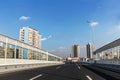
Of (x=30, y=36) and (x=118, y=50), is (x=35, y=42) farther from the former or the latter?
(x=118, y=50)

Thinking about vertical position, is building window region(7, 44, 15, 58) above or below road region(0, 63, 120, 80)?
above

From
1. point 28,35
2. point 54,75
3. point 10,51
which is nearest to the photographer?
point 54,75

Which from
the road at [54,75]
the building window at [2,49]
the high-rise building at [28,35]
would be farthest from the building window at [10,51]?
the high-rise building at [28,35]

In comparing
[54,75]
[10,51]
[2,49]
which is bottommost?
[54,75]

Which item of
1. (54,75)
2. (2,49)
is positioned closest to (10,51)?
(2,49)

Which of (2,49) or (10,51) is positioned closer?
(2,49)

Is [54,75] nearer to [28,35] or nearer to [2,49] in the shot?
[2,49]

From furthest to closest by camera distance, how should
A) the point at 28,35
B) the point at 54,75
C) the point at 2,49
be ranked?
1. the point at 28,35
2. the point at 2,49
3. the point at 54,75

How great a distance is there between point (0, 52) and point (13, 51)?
5.70 meters

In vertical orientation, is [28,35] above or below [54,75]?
above

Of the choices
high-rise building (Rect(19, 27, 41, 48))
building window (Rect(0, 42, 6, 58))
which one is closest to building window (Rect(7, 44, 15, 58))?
building window (Rect(0, 42, 6, 58))

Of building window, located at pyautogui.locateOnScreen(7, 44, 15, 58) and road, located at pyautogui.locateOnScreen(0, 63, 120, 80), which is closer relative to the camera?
road, located at pyautogui.locateOnScreen(0, 63, 120, 80)

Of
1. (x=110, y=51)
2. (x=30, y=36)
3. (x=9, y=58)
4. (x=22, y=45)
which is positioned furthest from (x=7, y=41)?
(x=30, y=36)

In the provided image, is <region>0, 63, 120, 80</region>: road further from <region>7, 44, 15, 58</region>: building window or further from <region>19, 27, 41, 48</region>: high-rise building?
<region>19, 27, 41, 48</region>: high-rise building
